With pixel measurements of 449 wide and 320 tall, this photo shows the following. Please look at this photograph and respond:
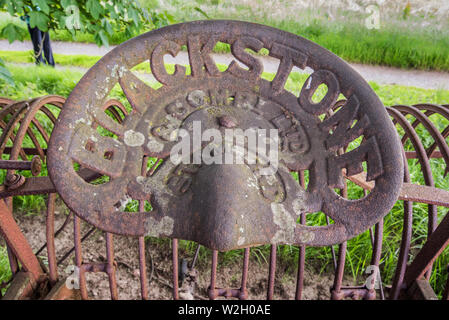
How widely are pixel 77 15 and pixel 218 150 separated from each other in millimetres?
1270

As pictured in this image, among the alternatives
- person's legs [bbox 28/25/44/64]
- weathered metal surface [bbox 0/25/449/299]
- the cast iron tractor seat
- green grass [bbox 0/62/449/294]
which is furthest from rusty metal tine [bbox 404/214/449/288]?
person's legs [bbox 28/25/44/64]

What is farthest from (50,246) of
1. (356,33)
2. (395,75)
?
(395,75)

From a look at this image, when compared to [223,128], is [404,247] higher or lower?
lower

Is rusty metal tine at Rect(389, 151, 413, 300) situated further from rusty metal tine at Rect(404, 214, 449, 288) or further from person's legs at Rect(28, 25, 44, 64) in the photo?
person's legs at Rect(28, 25, 44, 64)

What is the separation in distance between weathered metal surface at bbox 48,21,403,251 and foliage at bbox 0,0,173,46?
896 millimetres

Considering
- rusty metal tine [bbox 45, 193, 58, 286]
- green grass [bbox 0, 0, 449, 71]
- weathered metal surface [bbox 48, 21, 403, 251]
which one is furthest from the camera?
green grass [bbox 0, 0, 449, 71]

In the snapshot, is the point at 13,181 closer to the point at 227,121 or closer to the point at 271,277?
the point at 227,121

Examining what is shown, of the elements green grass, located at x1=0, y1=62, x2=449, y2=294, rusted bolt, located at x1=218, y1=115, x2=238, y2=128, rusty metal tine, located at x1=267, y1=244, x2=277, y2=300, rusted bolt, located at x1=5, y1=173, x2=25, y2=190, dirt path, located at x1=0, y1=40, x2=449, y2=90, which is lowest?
green grass, located at x1=0, y1=62, x2=449, y2=294

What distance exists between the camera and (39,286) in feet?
3.22

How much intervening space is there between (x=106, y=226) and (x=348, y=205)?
57cm

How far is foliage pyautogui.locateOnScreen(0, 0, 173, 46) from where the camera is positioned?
1516mm

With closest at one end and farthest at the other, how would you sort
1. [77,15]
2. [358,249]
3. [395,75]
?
[77,15], [358,249], [395,75]

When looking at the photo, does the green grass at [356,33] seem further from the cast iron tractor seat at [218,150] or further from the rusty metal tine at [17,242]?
the rusty metal tine at [17,242]

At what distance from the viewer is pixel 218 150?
798 mm
